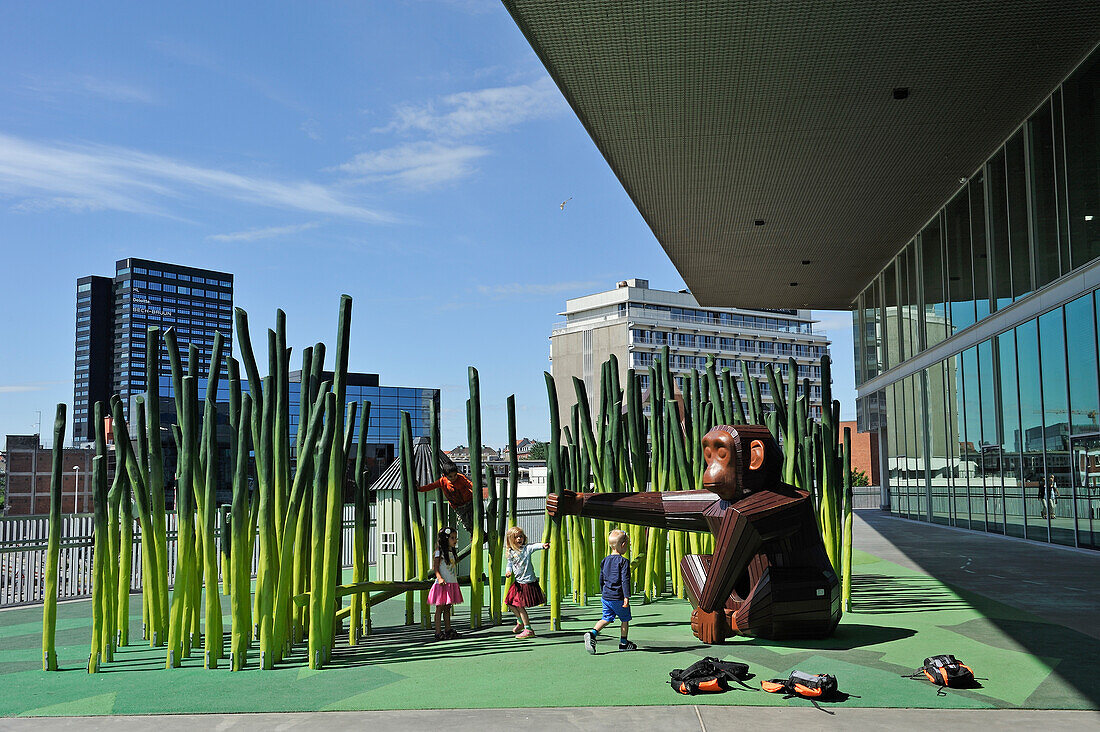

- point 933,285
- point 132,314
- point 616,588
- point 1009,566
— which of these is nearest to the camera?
point 616,588

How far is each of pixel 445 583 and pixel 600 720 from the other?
313 centimetres

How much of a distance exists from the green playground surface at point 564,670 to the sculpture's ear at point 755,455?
1.41 metres

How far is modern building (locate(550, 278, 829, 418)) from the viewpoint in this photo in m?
91.4

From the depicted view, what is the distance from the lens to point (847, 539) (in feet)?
28.7

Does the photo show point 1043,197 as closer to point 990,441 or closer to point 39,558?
point 990,441

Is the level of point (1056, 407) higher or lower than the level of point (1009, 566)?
higher

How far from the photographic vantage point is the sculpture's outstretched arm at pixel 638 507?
768cm

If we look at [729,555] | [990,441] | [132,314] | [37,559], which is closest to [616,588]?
[729,555]

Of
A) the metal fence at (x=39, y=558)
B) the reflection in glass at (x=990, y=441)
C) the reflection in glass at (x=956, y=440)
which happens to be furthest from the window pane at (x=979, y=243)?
the metal fence at (x=39, y=558)

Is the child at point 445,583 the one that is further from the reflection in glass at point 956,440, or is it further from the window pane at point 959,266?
the reflection in glass at point 956,440

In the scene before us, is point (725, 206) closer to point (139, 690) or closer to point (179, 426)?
point (179, 426)

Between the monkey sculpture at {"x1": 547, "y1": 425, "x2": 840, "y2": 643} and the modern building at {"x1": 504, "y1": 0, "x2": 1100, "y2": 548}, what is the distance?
233 inches

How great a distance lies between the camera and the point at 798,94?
13.0 metres

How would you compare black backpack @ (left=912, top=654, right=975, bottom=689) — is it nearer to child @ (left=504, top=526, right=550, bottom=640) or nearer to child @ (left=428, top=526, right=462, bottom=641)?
child @ (left=504, top=526, right=550, bottom=640)
